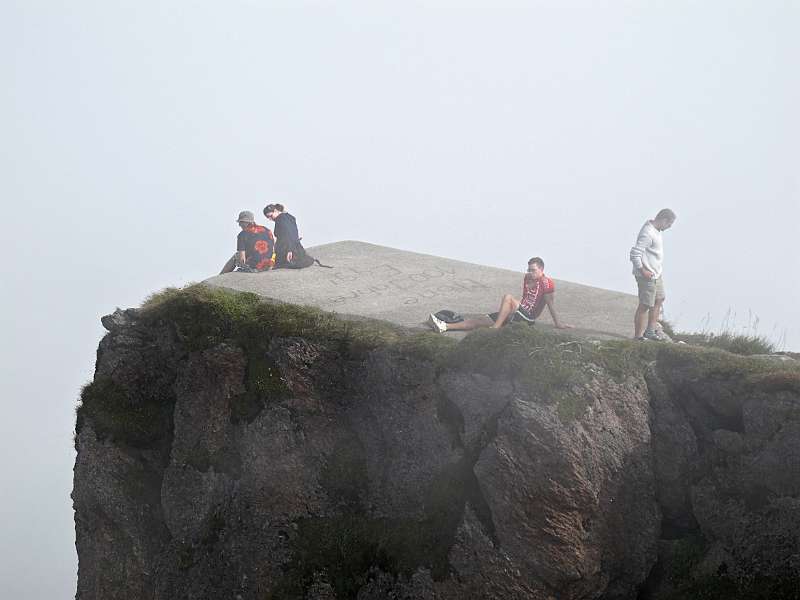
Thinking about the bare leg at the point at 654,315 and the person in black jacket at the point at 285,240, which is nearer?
the bare leg at the point at 654,315

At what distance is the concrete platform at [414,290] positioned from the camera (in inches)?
719

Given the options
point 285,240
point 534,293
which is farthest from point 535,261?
point 285,240

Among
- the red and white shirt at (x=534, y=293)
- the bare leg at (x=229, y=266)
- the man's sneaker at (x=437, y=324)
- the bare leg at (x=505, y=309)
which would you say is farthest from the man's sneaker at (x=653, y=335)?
the bare leg at (x=229, y=266)

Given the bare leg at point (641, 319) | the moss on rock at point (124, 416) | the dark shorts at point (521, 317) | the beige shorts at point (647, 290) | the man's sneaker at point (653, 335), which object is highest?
the beige shorts at point (647, 290)

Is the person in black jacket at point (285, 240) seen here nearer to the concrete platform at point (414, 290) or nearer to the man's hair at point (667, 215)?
the concrete platform at point (414, 290)

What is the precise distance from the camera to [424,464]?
14.8 metres

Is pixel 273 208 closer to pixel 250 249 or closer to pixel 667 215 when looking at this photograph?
pixel 250 249

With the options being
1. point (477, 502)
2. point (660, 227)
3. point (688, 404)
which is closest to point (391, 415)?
point (477, 502)

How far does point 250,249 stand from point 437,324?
5.82m

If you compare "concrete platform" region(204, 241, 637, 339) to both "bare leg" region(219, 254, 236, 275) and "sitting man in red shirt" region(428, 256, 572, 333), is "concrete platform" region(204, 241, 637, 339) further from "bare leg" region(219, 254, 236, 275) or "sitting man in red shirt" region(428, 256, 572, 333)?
"bare leg" region(219, 254, 236, 275)

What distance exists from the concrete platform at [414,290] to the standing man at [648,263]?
70 centimetres

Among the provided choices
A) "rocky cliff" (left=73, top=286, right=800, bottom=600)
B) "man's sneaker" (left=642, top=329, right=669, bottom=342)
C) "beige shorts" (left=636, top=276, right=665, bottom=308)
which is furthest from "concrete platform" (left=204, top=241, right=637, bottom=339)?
"rocky cliff" (left=73, top=286, right=800, bottom=600)

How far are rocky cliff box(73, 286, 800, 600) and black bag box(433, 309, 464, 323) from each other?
136 cm

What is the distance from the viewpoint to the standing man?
16375 mm
